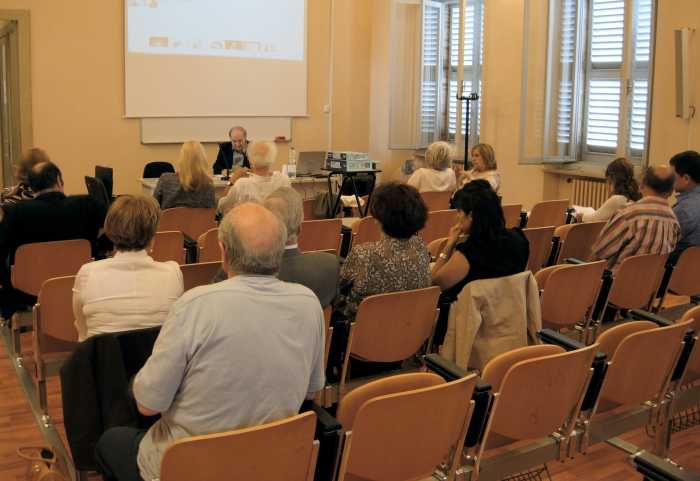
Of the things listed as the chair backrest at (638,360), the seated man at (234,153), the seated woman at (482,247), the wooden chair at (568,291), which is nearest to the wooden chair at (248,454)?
the chair backrest at (638,360)

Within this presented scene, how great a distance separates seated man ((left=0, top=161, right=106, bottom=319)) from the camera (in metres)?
4.30

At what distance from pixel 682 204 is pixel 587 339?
1319mm

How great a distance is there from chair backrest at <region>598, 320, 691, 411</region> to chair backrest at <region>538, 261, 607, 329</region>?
78cm

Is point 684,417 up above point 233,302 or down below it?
below

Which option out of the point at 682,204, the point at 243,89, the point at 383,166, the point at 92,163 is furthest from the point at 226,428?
the point at 383,166

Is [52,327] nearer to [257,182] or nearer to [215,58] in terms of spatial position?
[257,182]

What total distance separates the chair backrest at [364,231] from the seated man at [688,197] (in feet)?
6.38

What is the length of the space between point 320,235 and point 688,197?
2.37m

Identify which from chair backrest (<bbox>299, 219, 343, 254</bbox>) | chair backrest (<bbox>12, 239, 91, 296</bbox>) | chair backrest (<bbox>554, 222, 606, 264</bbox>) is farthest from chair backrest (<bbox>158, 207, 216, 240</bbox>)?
chair backrest (<bbox>554, 222, 606, 264</bbox>)

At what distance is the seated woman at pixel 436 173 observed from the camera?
7094 millimetres

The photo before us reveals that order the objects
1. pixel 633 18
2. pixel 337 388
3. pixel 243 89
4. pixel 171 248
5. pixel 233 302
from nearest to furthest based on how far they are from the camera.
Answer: pixel 233 302 → pixel 337 388 → pixel 171 248 → pixel 633 18 → pixel 243 89

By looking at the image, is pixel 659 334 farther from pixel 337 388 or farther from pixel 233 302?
pixel 233 302

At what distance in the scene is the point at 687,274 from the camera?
466 centimetres

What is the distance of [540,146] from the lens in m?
8.83
